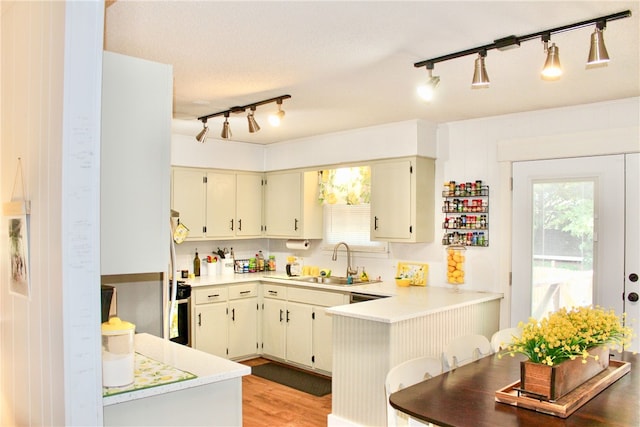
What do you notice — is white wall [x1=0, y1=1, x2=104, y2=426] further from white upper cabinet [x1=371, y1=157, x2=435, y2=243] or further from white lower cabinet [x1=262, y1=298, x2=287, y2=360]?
white lower cabinet [x1=262, y1=298, x2=287, y2=360]

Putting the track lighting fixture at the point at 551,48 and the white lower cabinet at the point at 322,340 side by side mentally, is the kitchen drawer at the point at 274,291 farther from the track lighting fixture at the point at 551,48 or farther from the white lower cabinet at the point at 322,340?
the track lighting fixture at the point at 551,48

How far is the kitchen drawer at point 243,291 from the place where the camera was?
5562 millimetres

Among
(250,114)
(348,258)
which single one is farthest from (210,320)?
(250,114)

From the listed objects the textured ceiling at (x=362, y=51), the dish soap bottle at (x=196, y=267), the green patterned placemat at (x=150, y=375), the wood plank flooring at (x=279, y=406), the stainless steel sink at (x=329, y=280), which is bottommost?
the wood plank flooring at (x=279, y=406)

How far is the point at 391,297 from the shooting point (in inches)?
167

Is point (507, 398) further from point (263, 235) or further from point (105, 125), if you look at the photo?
point (263, 235)

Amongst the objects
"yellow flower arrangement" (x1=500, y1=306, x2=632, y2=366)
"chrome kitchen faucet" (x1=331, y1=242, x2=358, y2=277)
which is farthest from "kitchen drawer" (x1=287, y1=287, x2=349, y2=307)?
"yellow flower arrangement" (x1=500, y1=306, x2=632, y2=366)

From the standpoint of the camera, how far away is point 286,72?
3.20 m

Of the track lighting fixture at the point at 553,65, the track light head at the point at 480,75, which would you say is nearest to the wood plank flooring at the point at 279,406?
the track light head at the point at 480,75

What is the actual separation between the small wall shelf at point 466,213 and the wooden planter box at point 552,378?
91.2 inches

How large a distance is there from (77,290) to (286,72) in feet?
6.41

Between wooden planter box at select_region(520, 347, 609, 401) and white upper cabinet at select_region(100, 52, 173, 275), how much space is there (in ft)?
5.19

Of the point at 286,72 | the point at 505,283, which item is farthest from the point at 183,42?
the point at 505,283

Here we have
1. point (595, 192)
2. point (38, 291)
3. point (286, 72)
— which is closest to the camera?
point (38, 291)
